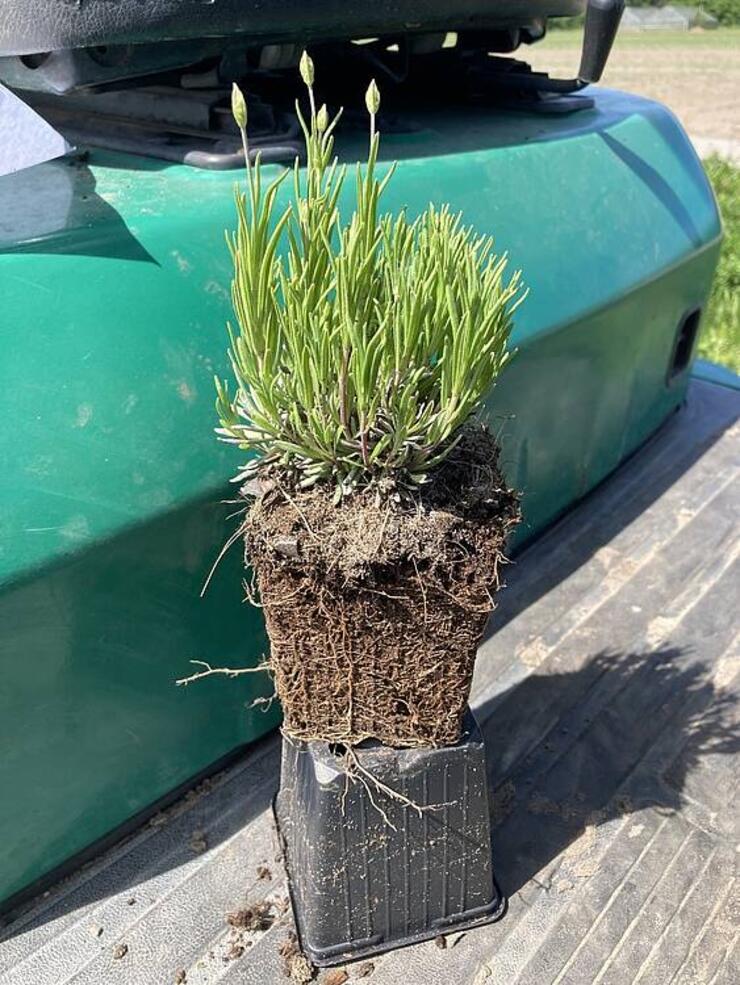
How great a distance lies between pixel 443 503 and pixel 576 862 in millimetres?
790

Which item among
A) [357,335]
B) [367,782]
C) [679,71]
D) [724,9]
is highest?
[357,335]

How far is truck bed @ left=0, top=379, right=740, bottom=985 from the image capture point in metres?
1.47

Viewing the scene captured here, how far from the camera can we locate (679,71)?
18.6 meters

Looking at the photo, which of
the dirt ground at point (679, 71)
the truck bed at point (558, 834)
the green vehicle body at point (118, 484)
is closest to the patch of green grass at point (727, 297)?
the truck bed at point (558, 834)

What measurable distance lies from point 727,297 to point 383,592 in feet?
13.8

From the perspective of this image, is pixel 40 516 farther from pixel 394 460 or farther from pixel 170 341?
pixel 394 460

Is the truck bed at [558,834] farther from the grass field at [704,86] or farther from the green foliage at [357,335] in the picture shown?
the grass field at [704,86]

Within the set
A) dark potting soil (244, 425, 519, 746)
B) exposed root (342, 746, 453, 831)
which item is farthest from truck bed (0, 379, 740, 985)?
dark potting soil (244, 425, 519, 746)

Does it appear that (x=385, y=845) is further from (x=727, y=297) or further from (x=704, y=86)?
(x=704, y=86)

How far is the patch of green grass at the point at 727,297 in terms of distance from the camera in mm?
4168

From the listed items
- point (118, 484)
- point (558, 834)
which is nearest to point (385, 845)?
point (558, 834)

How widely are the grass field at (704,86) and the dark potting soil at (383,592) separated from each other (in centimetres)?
217

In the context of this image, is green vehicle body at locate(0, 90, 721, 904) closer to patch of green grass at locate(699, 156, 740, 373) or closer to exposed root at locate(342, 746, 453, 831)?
exposed root at locate(342, 746, 453, 831)

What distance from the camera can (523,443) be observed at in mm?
2154
